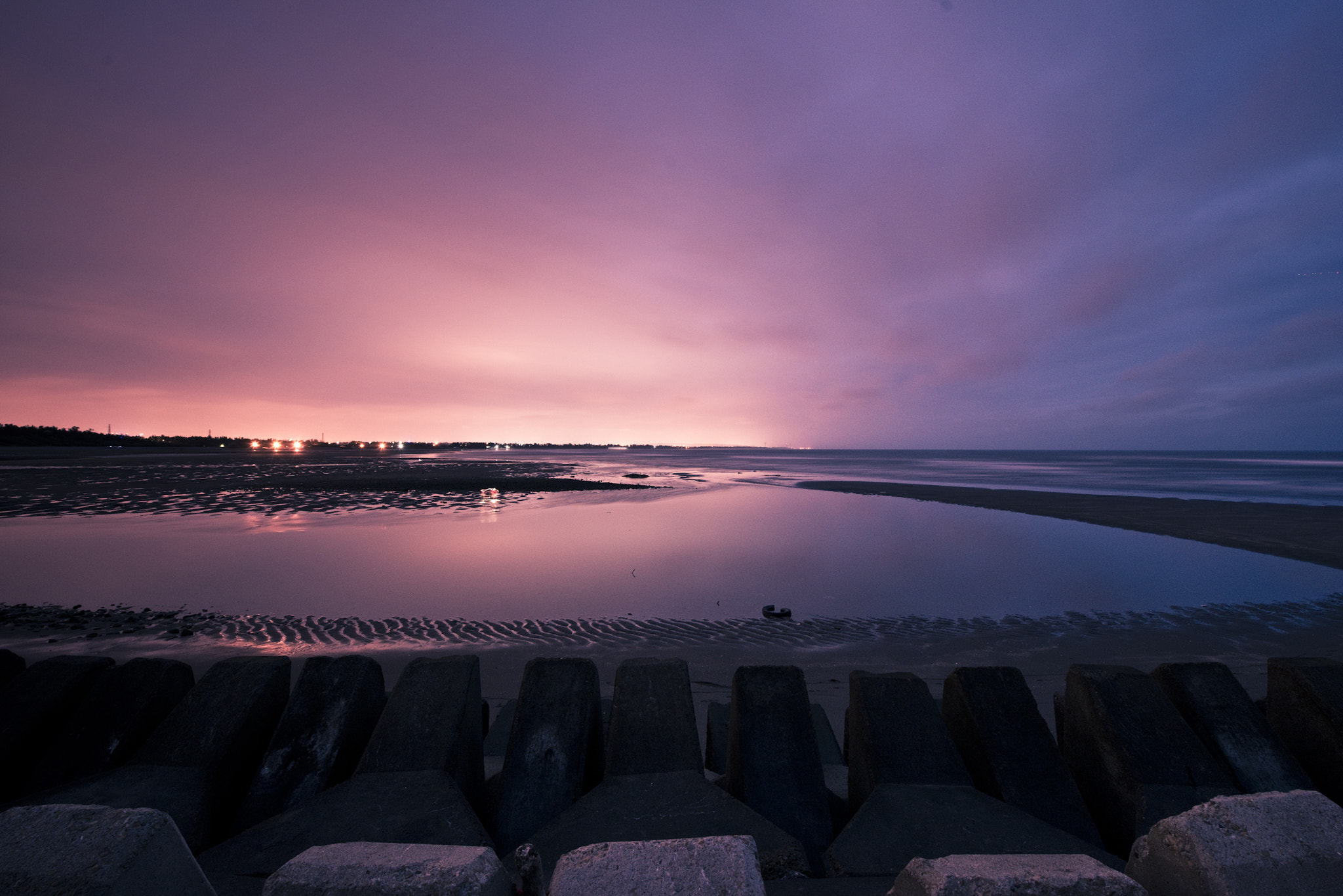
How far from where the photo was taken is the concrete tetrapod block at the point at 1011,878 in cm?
116

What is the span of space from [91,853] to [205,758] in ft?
4.01

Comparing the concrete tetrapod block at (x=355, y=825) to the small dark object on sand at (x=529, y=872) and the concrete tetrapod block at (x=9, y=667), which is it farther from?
the concrete tetrapod block at (x=9, y=667)

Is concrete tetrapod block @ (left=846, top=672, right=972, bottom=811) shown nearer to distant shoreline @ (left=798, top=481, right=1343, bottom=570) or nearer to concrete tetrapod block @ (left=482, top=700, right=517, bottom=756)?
concrete tetrapod block @ (left=482, top=700, right=517, bottom=756)

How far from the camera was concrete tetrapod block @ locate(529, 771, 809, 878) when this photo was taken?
5.94 feet

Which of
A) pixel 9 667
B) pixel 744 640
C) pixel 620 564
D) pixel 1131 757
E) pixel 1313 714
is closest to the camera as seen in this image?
pixel 1131 757

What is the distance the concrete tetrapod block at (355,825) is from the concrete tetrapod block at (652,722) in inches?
21.8

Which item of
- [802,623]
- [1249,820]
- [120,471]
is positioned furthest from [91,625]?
[120,471]

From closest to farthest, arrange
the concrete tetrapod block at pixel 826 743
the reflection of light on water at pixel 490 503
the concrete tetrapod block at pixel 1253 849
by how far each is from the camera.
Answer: the concrete tetrapod block at pixel 1253 849, the concrete tetrapod block at pixel 826 743, the reflection of light on water at pixel 490 503

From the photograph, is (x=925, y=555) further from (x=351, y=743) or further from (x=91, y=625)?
(x=91, y=625)

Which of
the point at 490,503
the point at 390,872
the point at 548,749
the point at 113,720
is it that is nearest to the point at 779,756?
the point at 548,749

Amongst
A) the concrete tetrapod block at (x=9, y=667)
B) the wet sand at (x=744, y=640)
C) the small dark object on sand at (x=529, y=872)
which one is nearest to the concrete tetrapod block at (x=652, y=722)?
the small dark object on sand at (x=529, y=872)

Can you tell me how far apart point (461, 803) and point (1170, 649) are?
7.66 metres

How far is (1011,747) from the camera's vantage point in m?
2.21

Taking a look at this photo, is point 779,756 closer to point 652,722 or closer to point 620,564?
point 652,722
